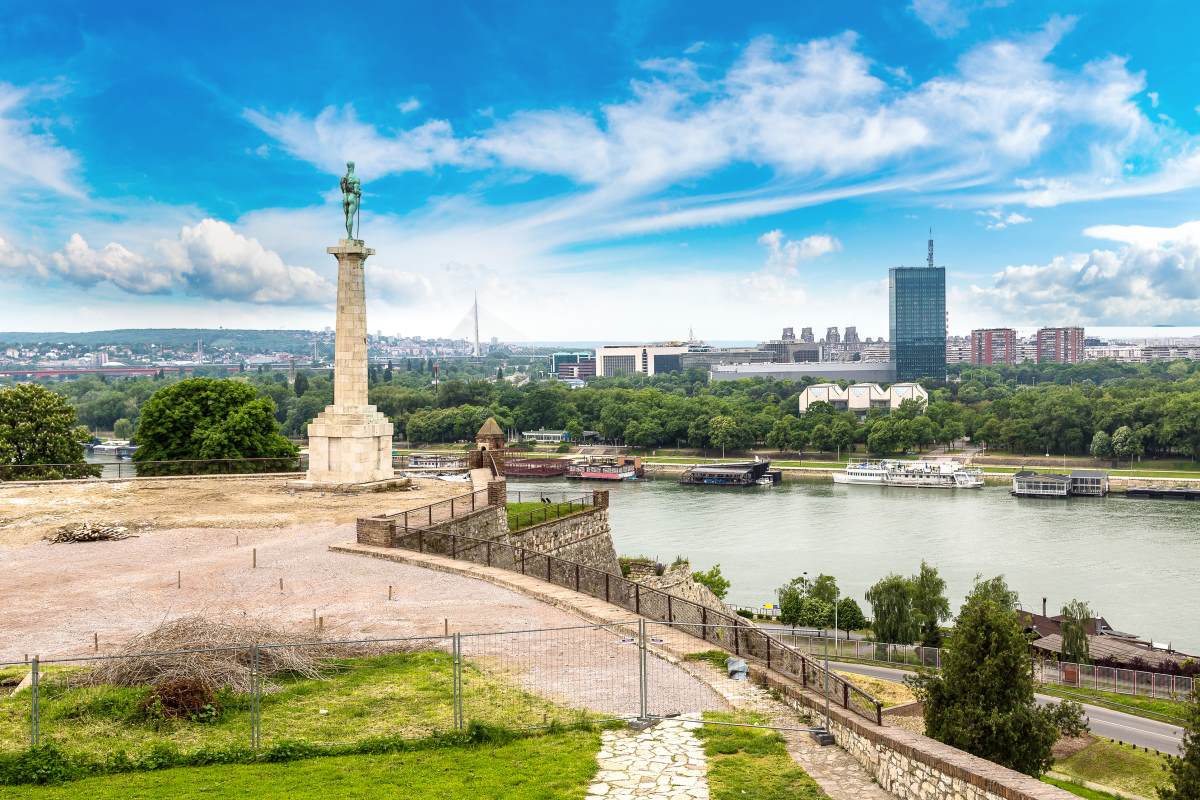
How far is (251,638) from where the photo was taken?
9781 mm

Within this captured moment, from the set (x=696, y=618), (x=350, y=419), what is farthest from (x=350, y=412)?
(x=696, y=618)

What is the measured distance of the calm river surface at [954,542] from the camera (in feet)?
118

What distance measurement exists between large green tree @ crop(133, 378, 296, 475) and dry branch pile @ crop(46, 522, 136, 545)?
14.3 meters

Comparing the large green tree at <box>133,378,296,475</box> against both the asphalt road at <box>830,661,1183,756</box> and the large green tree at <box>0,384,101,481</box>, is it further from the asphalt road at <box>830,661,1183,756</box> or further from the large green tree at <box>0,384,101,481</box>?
the asphalt road at <box>830,661,1183,756</box>

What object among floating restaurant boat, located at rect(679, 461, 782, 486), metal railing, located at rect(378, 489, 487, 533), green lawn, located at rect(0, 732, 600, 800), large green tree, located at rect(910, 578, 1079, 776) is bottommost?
floating restaurant boat, located at rect(679, 461, 782, 486)

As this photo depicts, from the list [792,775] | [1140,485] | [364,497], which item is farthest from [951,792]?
[1140,485]

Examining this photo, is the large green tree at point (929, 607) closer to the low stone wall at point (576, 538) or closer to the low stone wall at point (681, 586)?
the low stone wall at point (681, 586)

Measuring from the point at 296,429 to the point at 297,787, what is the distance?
4492 inches

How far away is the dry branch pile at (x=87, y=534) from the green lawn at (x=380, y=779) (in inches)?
421

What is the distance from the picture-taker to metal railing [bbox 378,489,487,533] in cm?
1686

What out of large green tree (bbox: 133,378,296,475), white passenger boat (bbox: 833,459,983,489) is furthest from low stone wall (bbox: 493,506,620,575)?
white passenger boat (bbox: 833,459,983,489)

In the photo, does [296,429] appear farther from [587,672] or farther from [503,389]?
[587,672]

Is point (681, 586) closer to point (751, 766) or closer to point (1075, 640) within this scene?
point (1075, 640)

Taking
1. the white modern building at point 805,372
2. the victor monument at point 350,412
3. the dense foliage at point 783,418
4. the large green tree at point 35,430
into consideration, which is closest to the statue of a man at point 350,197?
the victor monument at point 350,412
